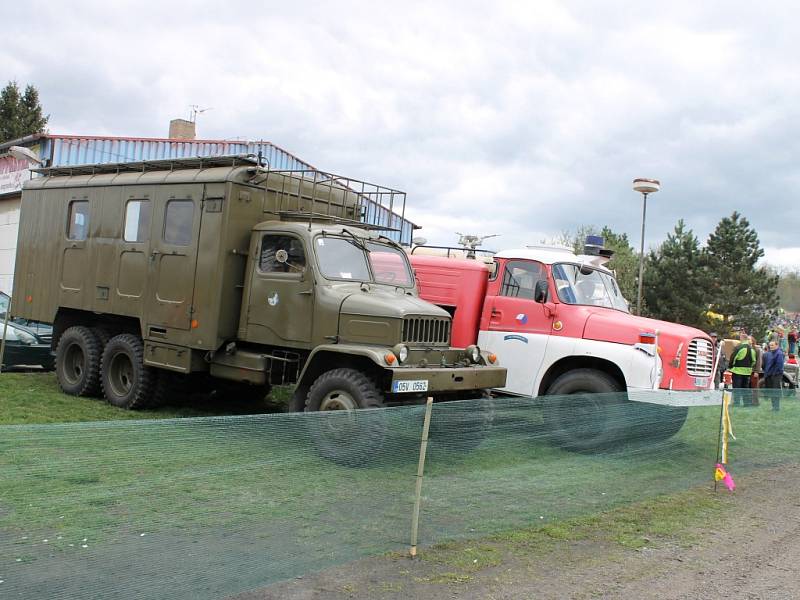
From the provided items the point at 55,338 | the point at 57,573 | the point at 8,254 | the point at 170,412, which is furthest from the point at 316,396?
the point at 8,254

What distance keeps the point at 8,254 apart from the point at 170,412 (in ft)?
50.1

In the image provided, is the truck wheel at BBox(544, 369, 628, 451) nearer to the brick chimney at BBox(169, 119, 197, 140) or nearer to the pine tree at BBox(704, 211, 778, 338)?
the brick chimney at BBox(169, 119, 197, 140)

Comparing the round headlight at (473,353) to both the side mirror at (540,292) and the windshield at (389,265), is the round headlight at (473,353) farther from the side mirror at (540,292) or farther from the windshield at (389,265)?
the side mirror at (540,292)

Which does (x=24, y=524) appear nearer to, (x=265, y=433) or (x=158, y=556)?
(x=158, y=556)

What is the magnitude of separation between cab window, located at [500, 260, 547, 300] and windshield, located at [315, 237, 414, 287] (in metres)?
1.56

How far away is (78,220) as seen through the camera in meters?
10.9

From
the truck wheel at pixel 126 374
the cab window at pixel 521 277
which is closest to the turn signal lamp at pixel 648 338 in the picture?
the cab window at pixel 521 277

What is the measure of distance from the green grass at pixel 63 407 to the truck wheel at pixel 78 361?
158 millimetres

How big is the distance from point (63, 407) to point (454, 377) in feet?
17.6

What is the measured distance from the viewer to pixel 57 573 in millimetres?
3471

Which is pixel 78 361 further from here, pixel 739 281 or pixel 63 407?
pixel 739 281

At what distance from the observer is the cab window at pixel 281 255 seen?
27.8 ft

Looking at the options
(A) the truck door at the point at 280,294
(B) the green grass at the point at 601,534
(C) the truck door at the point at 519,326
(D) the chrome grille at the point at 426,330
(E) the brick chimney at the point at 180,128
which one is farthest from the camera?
(E) the brick chimney at the point at 180,128

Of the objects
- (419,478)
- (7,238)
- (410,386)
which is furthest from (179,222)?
(7,238)
